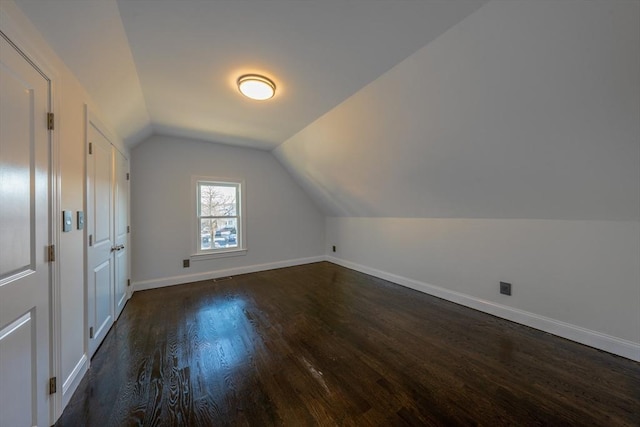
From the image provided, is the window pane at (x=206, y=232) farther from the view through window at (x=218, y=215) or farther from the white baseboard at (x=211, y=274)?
the white baseboard at (x=211, y=274)

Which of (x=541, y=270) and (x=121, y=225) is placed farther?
(x=121, y=225)

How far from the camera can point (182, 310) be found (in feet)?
9.37

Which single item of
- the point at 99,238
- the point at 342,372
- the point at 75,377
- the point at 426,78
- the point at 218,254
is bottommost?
the point at 342,372

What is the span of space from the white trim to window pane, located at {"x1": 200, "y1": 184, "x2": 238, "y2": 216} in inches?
102

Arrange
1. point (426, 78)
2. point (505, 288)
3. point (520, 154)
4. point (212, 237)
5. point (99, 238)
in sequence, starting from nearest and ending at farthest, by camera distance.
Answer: point (426, 78)
point (520, 154)
point (99, 238)
point (505, 288)
point (212, 237)

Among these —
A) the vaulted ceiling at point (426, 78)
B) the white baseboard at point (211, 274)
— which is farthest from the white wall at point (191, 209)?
the vaulted ceiling at point (426, 78)

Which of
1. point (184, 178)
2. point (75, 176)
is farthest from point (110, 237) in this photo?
point (184, 178)

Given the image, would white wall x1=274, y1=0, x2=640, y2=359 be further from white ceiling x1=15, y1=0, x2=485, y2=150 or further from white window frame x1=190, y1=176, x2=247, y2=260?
white window frame x1=190, y1=176, x2=247, y2=260

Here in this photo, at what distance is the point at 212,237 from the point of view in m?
4.20

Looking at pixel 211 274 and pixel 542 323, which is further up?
pixel 211 274

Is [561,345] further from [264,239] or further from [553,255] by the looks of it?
[264,239]

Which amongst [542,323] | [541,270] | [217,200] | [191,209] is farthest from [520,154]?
[191,209]

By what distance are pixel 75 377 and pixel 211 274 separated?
2494 millimetres

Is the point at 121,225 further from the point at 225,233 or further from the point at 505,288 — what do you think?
the point at 505,288
